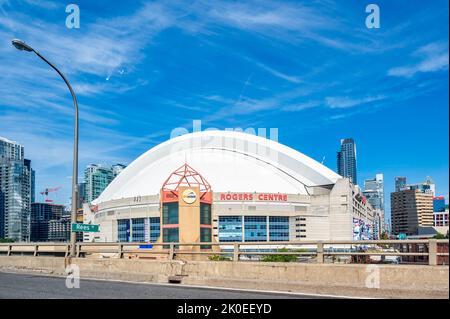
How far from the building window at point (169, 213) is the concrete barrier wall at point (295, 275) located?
3280 inches

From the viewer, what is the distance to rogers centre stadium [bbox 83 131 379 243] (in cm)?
10806

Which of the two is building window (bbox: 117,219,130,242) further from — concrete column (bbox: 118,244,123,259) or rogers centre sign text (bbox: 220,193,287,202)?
concrete column (bbox: 118,244,123,259)

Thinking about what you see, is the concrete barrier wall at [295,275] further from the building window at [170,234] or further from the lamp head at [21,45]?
the building window at [170,234]

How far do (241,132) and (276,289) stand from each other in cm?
14974

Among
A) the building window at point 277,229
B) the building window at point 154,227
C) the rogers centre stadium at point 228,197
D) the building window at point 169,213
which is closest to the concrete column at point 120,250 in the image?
the rogers centre stadium at point 228,197

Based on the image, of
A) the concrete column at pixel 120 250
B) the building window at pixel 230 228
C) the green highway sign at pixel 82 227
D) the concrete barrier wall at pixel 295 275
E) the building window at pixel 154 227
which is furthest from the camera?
the building window at pixel 154 227

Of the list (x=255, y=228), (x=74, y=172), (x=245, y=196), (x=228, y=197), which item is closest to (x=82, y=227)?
(x=74, y=172)

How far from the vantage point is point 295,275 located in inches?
578

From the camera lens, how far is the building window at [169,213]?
10425 cm

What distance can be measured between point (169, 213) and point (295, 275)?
91689 mm

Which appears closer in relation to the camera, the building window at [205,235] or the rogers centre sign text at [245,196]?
the building window at [205,235]

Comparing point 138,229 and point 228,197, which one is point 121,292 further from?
point 138,229
